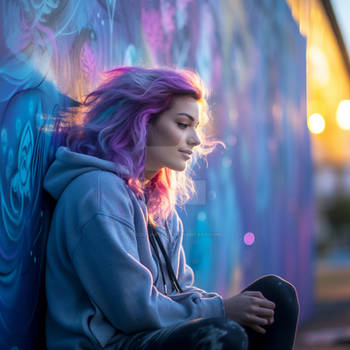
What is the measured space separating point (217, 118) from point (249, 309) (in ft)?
7.02

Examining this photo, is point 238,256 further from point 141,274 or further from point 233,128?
point 141,274

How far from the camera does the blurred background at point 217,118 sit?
1.83 m

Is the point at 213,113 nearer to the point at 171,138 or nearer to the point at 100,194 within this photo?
the point at 171,138

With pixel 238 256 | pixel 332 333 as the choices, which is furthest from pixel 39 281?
pixel 332 333

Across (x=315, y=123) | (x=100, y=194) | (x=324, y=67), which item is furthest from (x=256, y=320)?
(x=324, y=67)

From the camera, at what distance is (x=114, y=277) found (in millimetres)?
1709

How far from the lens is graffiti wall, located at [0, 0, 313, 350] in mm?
1819

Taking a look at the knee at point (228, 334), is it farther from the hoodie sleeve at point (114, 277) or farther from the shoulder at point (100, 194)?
the shoulder at point (100, 194)

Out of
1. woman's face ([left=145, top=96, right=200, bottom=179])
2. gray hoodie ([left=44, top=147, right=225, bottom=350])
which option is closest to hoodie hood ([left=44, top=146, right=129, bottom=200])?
gray hoodie ([left=44, top=147, right=225, bottom=350])

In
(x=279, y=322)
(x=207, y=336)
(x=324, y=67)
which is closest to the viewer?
(x=207, y=336)

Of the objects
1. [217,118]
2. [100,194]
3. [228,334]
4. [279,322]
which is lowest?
[279,322]

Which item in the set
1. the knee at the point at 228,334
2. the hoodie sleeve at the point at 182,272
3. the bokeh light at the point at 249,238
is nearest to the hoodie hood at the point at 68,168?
the hoodie sleeve at the point at 182,272

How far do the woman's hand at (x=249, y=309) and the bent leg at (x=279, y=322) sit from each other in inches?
3.9

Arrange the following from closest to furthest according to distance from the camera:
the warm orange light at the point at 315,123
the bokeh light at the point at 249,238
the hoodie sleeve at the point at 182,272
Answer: the hoodie sleeve at the point at 182,272
the bokeh light at the point at 249,238
the warm orange light at the point at 315,123
